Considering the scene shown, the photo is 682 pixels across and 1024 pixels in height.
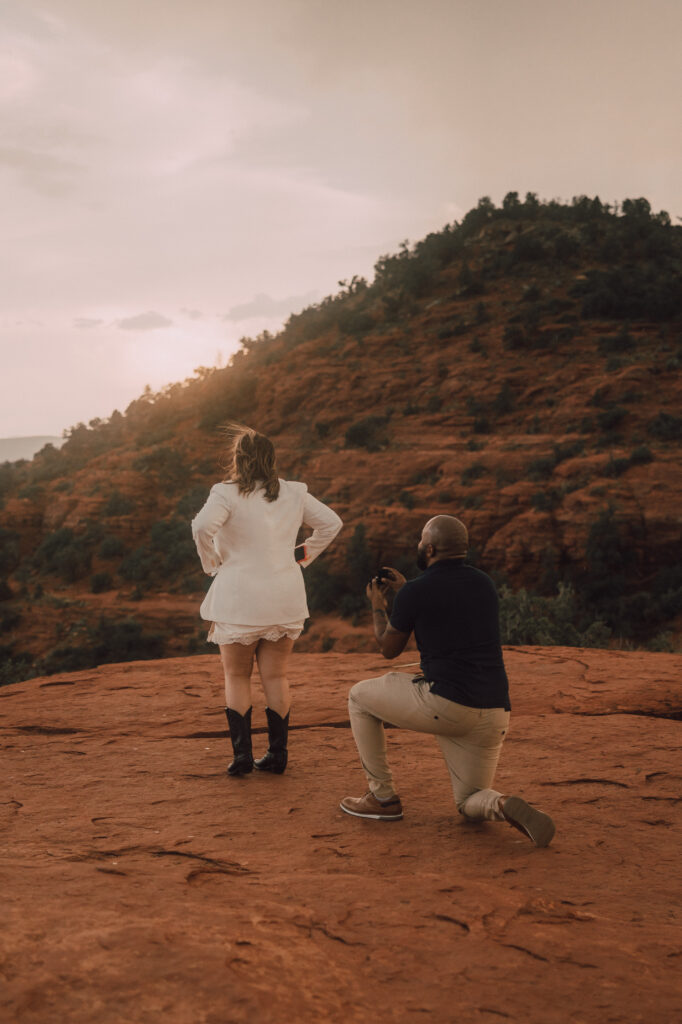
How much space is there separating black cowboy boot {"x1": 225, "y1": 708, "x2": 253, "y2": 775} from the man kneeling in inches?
40.1

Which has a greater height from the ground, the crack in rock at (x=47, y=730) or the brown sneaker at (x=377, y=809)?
the brown sneaker at (x=377, y=809)

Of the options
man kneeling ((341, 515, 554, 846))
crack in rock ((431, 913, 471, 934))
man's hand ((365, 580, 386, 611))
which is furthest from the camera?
man's hand ((365, 580, 386, 611))

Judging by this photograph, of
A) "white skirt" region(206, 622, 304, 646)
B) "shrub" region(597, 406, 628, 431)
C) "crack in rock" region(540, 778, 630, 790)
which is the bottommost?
"crack in rock" region(540, 778, 630, 790)

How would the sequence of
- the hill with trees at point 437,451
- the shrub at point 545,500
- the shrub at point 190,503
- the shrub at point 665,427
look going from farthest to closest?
the shrub at point 190,503
the shrub at point 665,427
the shrub at point 545,500
the hill with trees at point 437,451

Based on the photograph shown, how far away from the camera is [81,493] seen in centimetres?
3275

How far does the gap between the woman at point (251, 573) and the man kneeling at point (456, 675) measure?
0.74 meters

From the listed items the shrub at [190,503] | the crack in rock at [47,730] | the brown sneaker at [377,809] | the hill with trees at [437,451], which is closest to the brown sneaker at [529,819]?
the brown sneaker at [377,809]

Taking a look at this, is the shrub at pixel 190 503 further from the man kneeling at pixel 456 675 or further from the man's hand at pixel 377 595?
the man kneeling at pixel 456 675

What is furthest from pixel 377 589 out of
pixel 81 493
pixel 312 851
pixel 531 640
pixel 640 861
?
pixel 81 493

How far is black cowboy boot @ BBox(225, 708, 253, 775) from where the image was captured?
4020 millimetres

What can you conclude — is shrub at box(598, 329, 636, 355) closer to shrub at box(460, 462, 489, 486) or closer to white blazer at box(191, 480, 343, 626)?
shrub at box(460, 462, 489, 486)

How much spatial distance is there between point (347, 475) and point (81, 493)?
42.4ft

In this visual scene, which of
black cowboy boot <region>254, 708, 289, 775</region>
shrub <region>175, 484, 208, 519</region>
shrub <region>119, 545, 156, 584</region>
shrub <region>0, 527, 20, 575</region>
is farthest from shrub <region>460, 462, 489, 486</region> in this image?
black cowboy boot <region>254, 708, 289, 775</region>

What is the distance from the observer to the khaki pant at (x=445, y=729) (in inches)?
124
